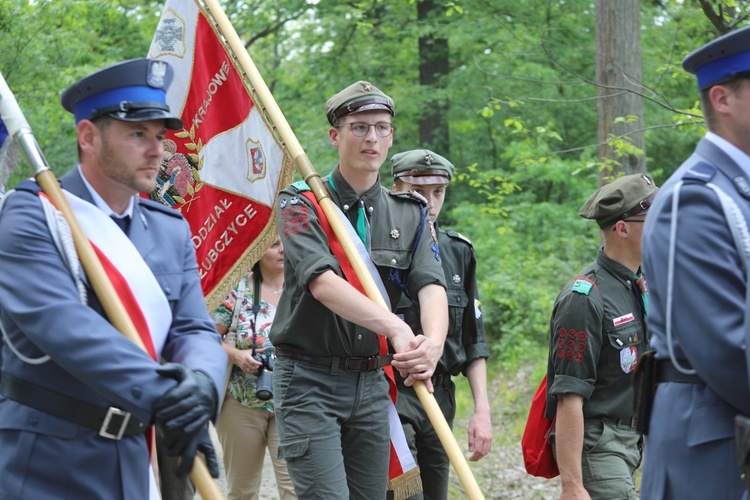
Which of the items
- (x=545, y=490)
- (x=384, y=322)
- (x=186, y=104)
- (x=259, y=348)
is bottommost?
(x=545, y=490)

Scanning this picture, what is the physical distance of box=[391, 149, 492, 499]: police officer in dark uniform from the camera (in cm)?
620

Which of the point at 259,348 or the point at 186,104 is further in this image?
the point at 259,348

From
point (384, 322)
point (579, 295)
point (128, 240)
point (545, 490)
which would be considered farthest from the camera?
point (545, 490)

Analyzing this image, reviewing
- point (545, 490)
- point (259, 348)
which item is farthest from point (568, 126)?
point (259, 348)

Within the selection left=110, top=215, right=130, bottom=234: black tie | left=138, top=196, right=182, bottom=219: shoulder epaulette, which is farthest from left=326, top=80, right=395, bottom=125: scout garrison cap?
left=110, top=215, right=130, bottom=234: black tie

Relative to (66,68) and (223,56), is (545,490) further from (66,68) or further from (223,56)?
(66,68)

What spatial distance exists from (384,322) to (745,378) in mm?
1888

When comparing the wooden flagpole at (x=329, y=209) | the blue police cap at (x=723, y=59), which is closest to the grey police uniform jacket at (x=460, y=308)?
the wooden flagpole at (x=329, y=209)

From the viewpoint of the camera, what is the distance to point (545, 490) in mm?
9289

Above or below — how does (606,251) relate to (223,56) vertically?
below

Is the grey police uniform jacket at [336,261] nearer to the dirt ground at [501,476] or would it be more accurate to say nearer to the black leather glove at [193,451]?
the black leather glove at [193,451]

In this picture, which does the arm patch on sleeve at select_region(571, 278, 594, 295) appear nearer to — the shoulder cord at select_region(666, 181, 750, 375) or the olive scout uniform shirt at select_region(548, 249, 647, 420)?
the olive scout uniform shirt at select_region(548, 249, 647, 420)

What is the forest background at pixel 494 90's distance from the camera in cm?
1104

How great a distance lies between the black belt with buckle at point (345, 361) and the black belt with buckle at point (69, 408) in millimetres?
1645
